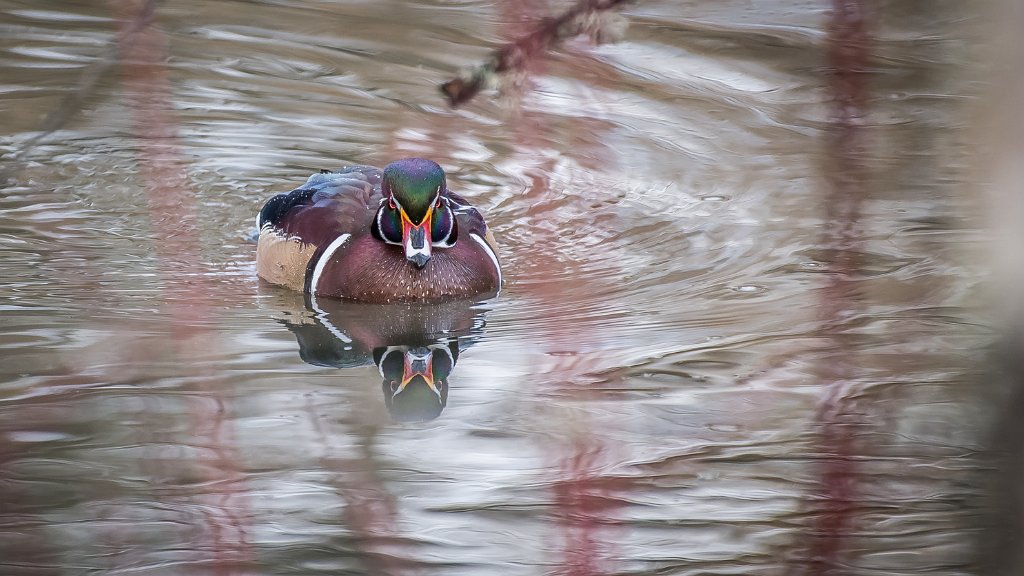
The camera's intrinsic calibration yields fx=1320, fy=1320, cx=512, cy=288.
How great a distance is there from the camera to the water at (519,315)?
306cm

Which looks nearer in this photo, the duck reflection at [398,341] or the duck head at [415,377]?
the duck head at [415,377]

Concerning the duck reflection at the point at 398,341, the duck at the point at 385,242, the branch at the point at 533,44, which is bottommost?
the duck reflection at the point at 398,341

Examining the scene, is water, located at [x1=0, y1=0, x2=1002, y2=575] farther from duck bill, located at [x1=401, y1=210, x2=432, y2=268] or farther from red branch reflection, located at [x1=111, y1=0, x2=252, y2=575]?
duck bill, located at [x1=401, y1=210, x2=432, y2=268]

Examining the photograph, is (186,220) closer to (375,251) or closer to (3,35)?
(375,251)

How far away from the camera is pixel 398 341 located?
583 centimetres

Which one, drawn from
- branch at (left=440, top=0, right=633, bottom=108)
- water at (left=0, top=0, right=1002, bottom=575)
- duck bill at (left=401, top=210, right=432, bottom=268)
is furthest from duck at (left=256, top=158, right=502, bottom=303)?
branch at (left=440, top=0, right=633, bottom=108)

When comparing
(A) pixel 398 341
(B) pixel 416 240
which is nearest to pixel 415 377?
(A) pixel 398 341

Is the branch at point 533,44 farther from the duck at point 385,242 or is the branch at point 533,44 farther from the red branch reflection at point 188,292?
the duck at point 385,242

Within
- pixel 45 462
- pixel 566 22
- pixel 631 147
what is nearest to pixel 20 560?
pixel 45 462

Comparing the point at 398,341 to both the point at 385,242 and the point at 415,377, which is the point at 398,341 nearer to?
the point at 415,377

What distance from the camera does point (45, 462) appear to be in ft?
12.8

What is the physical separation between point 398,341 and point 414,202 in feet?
2.50

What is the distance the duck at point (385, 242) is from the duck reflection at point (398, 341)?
0.31 feet

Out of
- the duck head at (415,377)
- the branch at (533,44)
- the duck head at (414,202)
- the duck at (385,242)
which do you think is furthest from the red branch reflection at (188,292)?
the duck head at (414,202)
